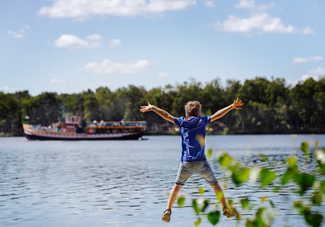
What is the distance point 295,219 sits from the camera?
895cm

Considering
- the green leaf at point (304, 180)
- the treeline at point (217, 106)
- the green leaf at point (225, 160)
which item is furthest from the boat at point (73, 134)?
the green leaf at point (304, 180)

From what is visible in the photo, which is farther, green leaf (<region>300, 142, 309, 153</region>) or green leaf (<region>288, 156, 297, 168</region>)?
green leaf (<region>300, 142, 309, 153</region>)

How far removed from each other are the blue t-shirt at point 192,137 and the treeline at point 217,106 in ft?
403

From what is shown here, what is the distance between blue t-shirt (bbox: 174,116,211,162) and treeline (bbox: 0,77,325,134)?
123m

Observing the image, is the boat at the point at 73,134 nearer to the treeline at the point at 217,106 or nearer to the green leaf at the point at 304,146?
the treeline at the point at 217,106

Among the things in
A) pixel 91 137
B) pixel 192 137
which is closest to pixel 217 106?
pixel 91 137

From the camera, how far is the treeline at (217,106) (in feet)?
427

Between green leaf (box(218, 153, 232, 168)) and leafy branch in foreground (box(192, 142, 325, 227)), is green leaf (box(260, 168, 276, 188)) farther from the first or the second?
green leaf (box(218, 153, 232, 168))

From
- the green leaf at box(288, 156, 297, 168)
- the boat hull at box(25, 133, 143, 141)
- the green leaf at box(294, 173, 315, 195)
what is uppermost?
the green leaf at box(288, 156, 297, 168)

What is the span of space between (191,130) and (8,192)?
9307 millimetres

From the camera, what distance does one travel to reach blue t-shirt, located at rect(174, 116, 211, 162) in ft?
22.3

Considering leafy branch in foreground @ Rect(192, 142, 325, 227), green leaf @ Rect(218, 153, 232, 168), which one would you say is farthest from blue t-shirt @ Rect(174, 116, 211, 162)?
green leaf @ Rect(218, 153, 232, 168)

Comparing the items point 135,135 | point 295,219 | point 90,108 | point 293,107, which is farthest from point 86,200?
point 90,108

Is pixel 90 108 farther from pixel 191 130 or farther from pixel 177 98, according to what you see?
pixel 191 130
